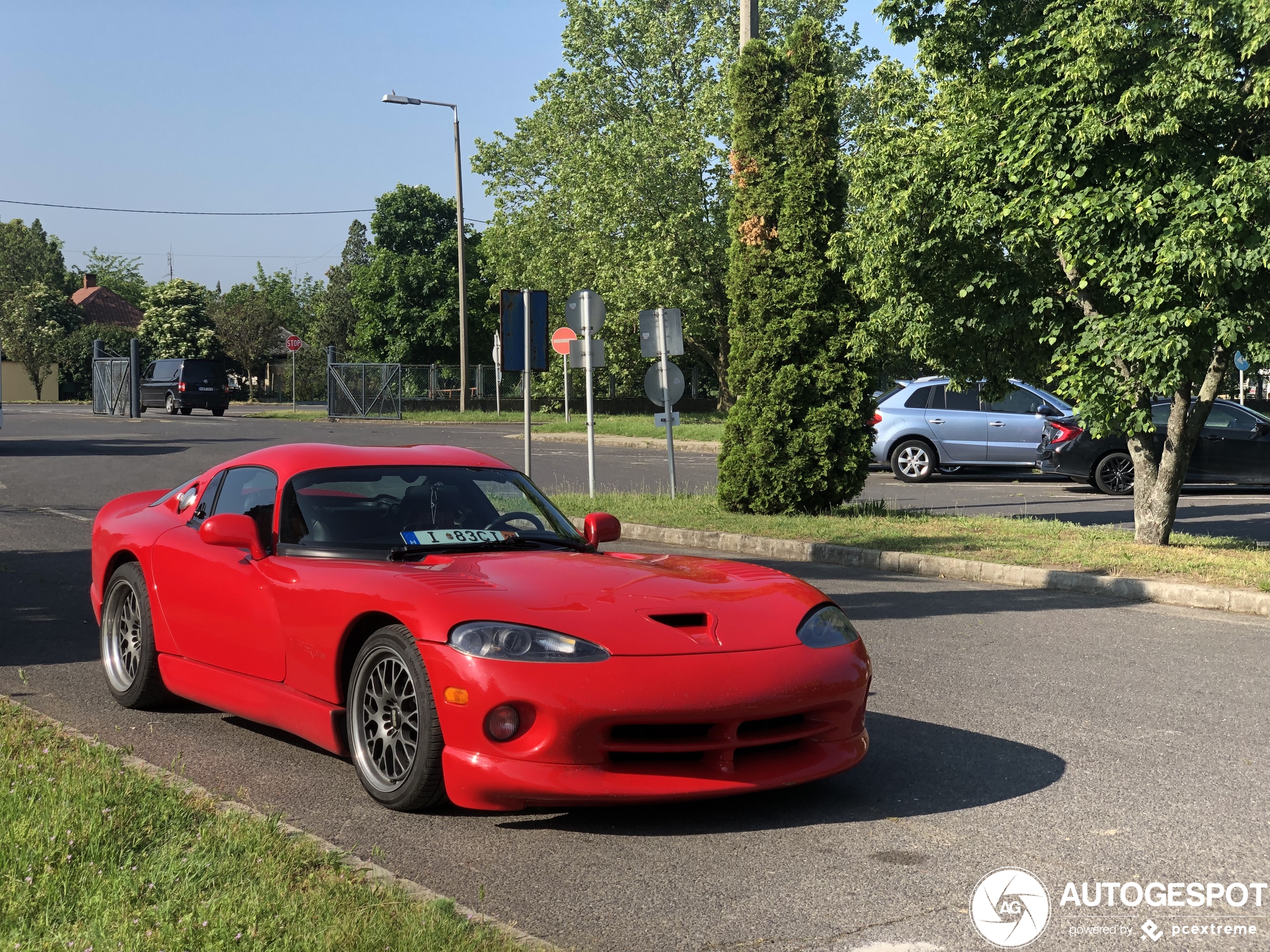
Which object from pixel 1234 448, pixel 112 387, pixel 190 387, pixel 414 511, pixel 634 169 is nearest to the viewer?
pixel 414 511

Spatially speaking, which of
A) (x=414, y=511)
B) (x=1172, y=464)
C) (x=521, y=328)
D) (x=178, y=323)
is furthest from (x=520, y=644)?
(x=178, y=323)

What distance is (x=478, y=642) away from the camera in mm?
4410

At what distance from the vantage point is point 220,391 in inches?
1893

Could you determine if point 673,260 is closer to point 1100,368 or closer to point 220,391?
point 220,391

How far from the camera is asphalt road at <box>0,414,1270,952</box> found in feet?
12.2

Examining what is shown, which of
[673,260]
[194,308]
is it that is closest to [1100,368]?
[673,260]

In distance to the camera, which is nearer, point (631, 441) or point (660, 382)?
point (660, 382)

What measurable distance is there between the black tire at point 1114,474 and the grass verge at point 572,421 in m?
→ 13.6

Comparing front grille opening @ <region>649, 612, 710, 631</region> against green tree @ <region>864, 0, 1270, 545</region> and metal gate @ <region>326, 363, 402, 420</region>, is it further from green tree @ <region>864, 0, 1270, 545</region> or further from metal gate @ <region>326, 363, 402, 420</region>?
metal gate @ <region>326, 363, 402, 420</region>

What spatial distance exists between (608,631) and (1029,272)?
9435 mm

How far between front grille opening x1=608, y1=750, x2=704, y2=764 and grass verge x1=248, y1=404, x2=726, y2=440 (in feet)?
91.9

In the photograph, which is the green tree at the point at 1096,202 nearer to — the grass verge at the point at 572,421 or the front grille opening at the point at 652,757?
the front grille opening at the point at 652,757

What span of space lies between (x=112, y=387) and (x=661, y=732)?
46.2 meters

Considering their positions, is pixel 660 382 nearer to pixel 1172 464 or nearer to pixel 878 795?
pixel 1172 464
